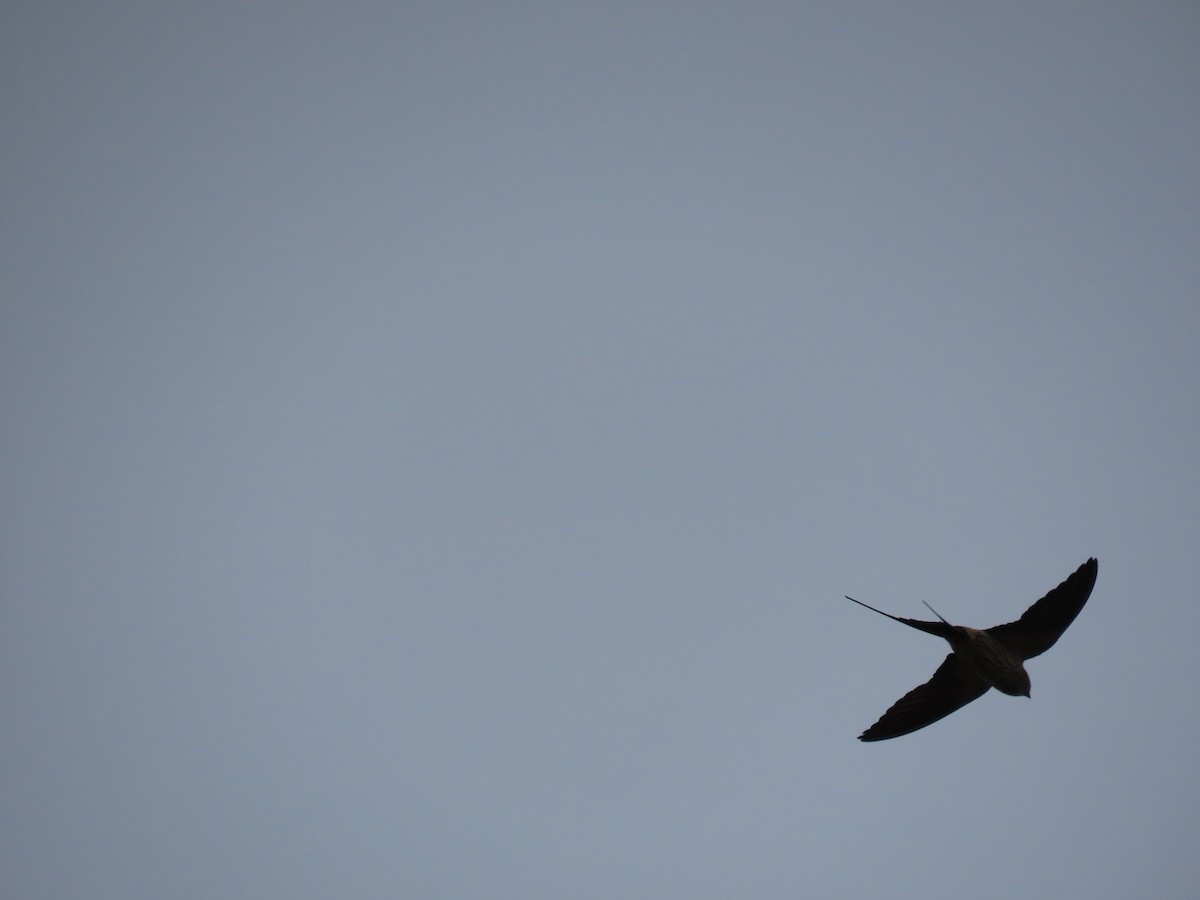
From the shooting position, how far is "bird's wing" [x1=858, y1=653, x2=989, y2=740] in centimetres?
1165

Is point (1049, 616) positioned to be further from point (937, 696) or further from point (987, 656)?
point (937, 696)

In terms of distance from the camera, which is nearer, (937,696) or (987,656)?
(987,656)

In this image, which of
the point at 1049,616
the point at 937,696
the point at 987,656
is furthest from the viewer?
the point at 937,696

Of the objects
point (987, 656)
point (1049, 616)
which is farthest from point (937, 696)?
point (1049, 616)

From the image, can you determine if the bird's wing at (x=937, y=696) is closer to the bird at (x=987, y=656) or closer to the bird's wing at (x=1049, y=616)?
the bird at (x=987, y=656)

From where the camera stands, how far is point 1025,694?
1163 cm

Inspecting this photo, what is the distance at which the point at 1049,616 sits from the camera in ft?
37.1

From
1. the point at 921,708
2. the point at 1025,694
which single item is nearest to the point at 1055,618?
the point at 1025,694

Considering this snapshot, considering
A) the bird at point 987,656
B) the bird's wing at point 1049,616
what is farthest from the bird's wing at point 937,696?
the bird's wing at point 1049,616

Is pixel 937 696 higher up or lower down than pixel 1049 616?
lower down

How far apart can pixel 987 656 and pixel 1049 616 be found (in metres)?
1.10

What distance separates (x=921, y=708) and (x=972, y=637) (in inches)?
57.0

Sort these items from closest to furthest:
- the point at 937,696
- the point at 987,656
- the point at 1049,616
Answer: the point at 987,656 → the point at 1049,616 → the point at 937,696

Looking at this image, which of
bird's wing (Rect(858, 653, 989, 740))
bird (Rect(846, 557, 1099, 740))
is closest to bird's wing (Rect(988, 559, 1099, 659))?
bird (Rect(846, 557, 1099, 740))
